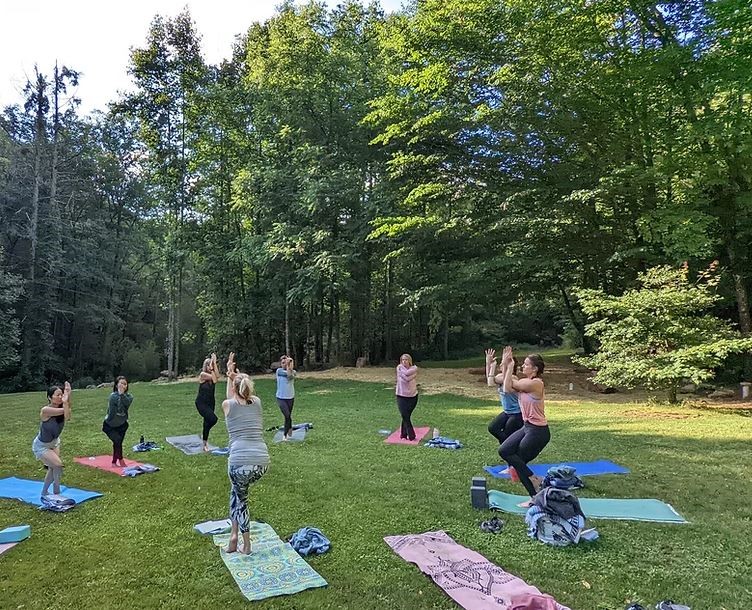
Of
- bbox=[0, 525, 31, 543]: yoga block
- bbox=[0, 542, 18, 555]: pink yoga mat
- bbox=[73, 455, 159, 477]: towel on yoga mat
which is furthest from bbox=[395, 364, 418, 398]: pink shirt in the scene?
bbox=[0, 542, 18, 555]: pink yoga mat

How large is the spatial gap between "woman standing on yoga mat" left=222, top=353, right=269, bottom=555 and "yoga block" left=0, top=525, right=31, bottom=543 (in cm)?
199

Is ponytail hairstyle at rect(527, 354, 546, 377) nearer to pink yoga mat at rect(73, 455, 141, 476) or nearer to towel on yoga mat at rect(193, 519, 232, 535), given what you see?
towel on yoga mat at rect(193, 519, 232, 535)

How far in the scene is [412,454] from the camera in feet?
25.2

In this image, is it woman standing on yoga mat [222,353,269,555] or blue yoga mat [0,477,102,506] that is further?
blue yoga mat [0,477,102,506]

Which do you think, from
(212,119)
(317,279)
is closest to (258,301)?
(317,279)

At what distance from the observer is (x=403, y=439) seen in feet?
28.7

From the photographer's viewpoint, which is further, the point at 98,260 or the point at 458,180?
the point at 98,260

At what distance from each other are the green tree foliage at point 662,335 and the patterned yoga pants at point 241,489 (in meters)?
9.98

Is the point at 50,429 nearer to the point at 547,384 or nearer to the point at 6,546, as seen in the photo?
the point at 6,546

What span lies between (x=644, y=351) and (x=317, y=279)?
1081cm

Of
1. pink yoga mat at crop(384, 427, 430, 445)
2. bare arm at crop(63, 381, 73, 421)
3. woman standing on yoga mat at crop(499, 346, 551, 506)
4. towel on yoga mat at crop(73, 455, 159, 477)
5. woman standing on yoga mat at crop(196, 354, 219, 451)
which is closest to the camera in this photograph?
woman standing on yoga mat at crop(499, 346, 551, 506)

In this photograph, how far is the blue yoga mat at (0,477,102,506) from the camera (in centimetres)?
575

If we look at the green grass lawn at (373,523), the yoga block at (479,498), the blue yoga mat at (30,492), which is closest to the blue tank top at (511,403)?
the green grass lawn at (373,523)

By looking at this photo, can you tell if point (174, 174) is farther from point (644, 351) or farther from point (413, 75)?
point (644, 351)
